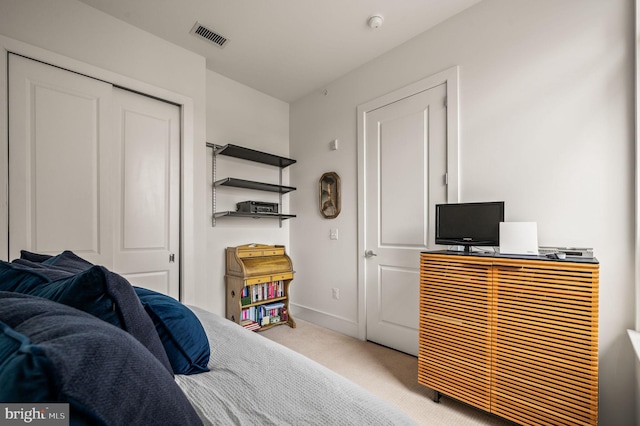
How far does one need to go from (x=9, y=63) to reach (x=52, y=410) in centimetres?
265

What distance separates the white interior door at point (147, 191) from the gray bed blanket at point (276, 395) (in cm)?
187

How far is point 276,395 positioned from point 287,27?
108 inches

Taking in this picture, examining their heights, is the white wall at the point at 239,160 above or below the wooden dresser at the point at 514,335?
above

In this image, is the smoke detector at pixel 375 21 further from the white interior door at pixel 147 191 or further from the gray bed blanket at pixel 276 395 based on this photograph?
the gray bed blanket at pixel 276 395

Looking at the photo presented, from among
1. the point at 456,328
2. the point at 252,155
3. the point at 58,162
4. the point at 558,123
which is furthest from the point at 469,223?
the point at 58,162

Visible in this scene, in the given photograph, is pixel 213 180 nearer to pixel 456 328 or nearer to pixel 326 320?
pixel 326 320

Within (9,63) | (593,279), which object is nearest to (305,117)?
(9,63)

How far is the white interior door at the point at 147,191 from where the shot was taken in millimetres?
2379

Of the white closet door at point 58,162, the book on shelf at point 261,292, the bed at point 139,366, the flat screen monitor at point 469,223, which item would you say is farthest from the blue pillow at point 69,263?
the flat screen monitor at point 469,223

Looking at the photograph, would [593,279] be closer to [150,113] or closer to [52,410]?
[52,410]

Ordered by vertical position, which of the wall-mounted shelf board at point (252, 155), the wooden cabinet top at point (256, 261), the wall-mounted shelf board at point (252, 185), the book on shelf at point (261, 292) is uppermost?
the wall-mounted shelf board at point (252, 155)

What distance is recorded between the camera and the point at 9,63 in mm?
1908

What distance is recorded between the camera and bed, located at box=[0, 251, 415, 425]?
36 centimetres

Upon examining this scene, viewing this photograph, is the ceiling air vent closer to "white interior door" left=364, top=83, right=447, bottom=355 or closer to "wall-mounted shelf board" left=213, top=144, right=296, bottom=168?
"wall-mounted shelf board" left=213, top=144, right=296, bottom=168
